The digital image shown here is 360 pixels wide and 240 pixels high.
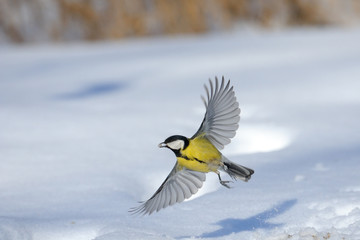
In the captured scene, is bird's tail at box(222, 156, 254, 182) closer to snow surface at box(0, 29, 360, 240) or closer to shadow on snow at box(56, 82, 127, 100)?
snow surface at box(0, 29, 360, 240)

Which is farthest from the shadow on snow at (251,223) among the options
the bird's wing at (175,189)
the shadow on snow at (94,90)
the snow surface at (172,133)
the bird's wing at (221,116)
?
the shadow on snow at (94,90)

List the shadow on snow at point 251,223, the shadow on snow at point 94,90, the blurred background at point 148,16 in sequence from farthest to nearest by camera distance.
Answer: the blurred background at point 148,16 → the shadow on snow at point 94,90 → the shadow on snow at point 251,223

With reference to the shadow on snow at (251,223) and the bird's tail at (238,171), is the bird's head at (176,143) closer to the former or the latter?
the bird's tail at (238,171)

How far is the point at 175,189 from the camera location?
213 centimetres

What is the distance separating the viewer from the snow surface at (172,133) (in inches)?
86.8

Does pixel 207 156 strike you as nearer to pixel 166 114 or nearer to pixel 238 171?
pixel 238 171

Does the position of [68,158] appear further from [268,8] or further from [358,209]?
[268,8]

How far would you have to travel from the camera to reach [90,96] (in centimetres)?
487

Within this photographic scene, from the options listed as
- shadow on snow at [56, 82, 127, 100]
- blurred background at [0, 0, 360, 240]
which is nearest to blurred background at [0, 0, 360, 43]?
blurred background at [0, 0, 360, 240]

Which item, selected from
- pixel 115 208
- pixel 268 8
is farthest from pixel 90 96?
pixel 268 8

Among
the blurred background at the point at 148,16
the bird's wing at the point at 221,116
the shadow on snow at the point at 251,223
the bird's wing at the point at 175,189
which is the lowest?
the shadow on snow at the point at 251,223

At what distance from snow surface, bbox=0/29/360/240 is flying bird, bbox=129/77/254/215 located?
135 mm

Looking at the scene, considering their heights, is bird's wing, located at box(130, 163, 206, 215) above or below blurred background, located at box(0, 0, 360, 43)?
below

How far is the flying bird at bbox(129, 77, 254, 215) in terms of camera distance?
6.86ft
